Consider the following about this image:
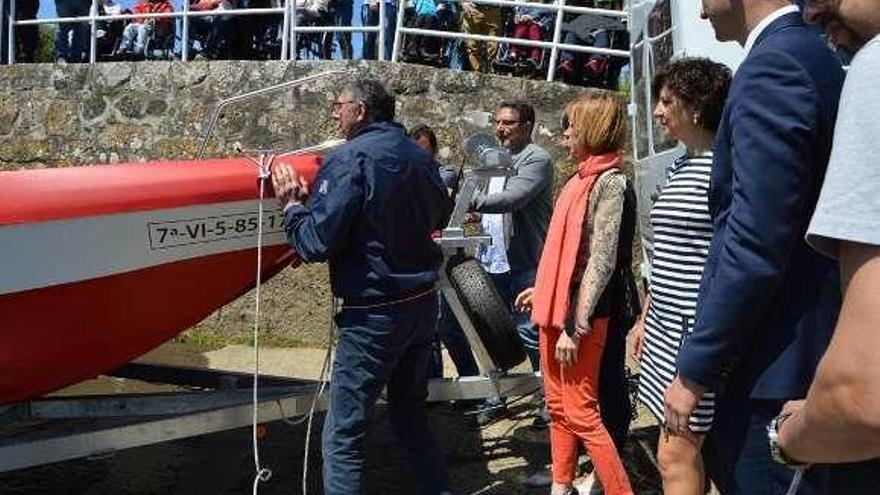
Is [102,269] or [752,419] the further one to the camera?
[102,269]

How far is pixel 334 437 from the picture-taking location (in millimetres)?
3117

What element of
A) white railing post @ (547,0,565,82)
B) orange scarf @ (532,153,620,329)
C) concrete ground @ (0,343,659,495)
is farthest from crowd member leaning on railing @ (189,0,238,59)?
orange scarf @ (532,153,620,329)

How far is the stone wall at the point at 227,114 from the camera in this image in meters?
6.98

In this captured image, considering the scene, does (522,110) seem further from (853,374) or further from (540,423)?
(853,374)

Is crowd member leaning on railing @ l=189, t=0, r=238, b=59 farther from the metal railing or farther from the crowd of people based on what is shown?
the crowd of people

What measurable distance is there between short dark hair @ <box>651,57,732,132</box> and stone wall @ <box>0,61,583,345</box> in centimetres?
458

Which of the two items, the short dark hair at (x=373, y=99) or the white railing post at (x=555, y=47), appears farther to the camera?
the white railing post at (x=555, y=47)

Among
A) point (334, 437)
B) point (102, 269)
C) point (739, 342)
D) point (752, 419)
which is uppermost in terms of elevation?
point (739, 342)

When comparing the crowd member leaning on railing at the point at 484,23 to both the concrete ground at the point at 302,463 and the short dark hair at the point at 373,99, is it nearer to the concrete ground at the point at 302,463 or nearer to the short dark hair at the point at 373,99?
the concrete ground at the point at 302,463

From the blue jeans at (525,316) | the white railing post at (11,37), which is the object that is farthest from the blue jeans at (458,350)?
the white railing post at (11,37)

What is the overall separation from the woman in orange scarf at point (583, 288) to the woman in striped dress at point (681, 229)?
0.50 meters

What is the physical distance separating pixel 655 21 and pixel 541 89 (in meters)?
1.77

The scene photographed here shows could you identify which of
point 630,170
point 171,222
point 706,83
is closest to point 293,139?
point 630,170

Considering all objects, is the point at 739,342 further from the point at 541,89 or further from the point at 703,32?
the point at 541,89
